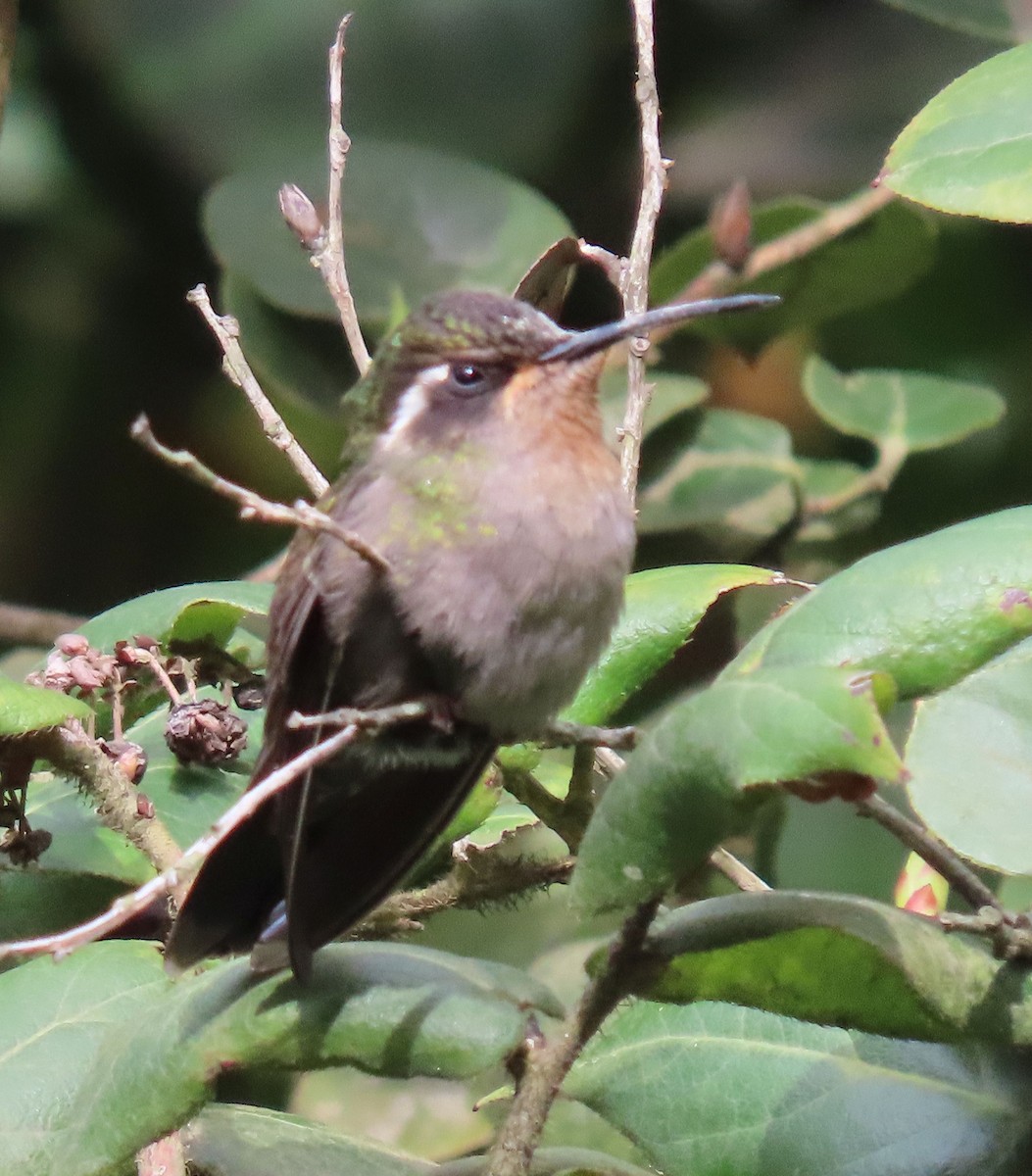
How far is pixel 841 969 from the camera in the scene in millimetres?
1013

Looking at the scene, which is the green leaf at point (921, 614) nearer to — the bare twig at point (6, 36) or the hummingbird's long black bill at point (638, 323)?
the hummingbird's long black bill at point (638, 323)

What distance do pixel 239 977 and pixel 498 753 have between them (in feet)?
1.19

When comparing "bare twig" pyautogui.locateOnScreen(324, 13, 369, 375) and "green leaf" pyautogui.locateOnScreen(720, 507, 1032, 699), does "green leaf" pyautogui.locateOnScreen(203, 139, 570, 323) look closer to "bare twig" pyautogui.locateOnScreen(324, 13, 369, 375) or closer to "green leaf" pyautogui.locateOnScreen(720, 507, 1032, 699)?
"bare twig" pyautogui.locateOnScreen(324, 13, 369, 375)

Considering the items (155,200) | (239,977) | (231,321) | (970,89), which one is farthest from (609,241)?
(239,977)

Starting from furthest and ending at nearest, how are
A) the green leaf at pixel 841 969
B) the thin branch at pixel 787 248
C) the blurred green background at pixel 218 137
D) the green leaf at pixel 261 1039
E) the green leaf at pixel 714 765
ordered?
1. the blurred green background at pixel 218 137
2. the thin branch at pixel 787 248
3. the green leaf at pixel 261 1039
4. the green leaf at pixel 841 969
5. the green leaf at pixel 714 765

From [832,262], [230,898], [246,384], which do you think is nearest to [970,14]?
[832,262]

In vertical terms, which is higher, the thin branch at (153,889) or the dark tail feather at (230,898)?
the thin branch at (153,889)

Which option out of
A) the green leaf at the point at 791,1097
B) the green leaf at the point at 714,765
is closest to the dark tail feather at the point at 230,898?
the green leaf at the point at 791,1097

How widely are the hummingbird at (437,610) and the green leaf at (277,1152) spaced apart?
153mm

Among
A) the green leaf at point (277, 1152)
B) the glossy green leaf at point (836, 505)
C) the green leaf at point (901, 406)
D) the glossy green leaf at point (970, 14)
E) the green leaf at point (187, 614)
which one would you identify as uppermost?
the glossy green leaf at point (970, 14)

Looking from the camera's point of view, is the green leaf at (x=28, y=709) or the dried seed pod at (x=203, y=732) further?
the dried seed pod at (x=203, y=732)

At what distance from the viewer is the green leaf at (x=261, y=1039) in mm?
1126

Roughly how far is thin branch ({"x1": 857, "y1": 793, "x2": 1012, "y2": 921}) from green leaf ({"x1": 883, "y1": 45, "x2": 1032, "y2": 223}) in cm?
82

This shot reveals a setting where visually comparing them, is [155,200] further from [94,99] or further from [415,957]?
[415,957]
